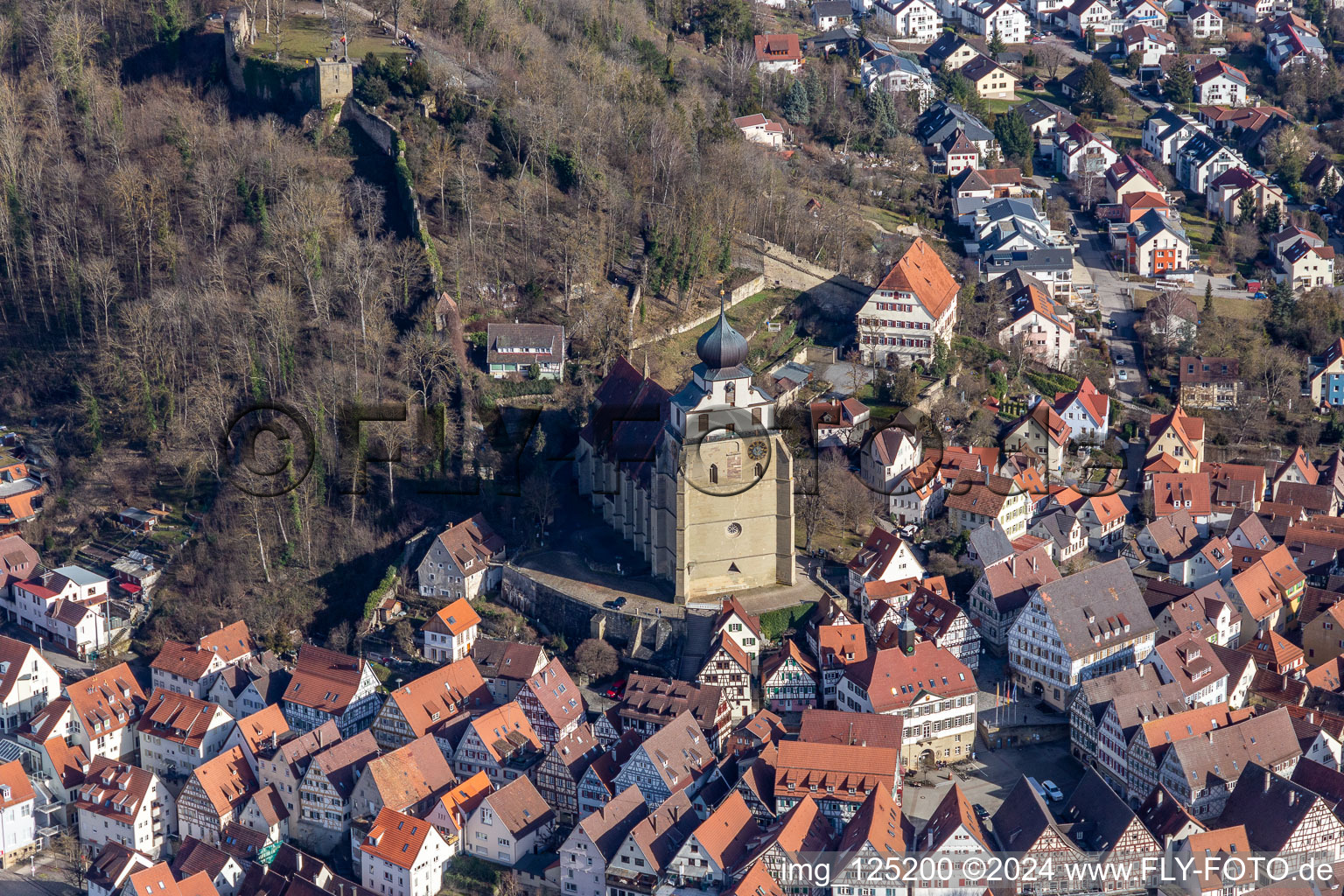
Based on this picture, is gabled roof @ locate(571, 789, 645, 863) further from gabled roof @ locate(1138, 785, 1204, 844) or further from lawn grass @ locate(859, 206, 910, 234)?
lawn grass @ locate(859, 206, 910, 234)

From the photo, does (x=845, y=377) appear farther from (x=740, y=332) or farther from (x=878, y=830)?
(x=878, y=830)

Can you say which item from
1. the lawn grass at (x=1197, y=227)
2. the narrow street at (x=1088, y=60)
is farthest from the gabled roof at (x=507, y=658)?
the narrow street at (x=1088, y=60)

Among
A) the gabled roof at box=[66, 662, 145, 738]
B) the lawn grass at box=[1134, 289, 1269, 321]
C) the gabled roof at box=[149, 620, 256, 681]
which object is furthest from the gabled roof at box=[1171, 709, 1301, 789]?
the lawn grass at box=[1134, 289, 1269, 321]

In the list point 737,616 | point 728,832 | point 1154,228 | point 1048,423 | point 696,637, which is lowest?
point 728,832

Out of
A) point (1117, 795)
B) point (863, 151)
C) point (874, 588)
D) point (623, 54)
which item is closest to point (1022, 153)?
point (863, 151)

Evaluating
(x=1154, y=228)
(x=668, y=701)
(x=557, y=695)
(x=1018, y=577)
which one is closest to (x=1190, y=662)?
(x=1018, y=577)

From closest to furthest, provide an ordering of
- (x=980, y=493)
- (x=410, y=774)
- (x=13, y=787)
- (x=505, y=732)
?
(x=410, y=774) → (x=13, y=787) → (x=505, y=732) → (x=980, y=493)

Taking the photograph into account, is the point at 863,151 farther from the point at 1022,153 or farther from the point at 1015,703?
the point at 1015,703
